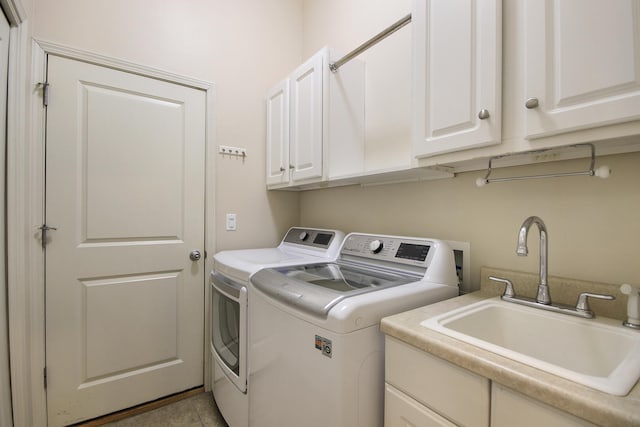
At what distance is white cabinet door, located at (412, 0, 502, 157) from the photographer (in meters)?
0.94

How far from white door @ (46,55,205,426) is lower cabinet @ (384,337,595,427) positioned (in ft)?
5.11

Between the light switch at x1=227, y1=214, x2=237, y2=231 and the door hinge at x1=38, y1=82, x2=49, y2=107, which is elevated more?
the door hinge at x1=38, y1=82, x2=49, y2=107

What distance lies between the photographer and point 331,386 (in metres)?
0.91

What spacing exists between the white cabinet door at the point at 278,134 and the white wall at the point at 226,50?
106 millimetres

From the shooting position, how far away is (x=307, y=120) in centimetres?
185

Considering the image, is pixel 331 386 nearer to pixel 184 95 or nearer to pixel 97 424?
pixel 97 424

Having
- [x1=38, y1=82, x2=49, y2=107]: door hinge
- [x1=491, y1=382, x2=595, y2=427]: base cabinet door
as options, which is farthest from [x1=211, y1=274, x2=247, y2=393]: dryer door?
[x1=38, y1=82, x2=49, y2=107]: door hinge

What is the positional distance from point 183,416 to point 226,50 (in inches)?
96.9

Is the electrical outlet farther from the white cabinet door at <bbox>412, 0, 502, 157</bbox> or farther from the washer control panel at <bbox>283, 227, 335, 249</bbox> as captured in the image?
the white cabinet door at <bbox>412, 0, 502, 157</bbox>

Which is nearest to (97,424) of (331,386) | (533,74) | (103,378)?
(103,378)

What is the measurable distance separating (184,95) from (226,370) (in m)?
1.75

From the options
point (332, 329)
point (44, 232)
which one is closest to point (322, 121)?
point (332, 329)

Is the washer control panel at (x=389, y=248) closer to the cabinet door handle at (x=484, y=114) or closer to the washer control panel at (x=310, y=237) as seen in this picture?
A: the washer control panel at (x=310, y=237)

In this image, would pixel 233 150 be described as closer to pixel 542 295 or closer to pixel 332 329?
pixel 332 329
